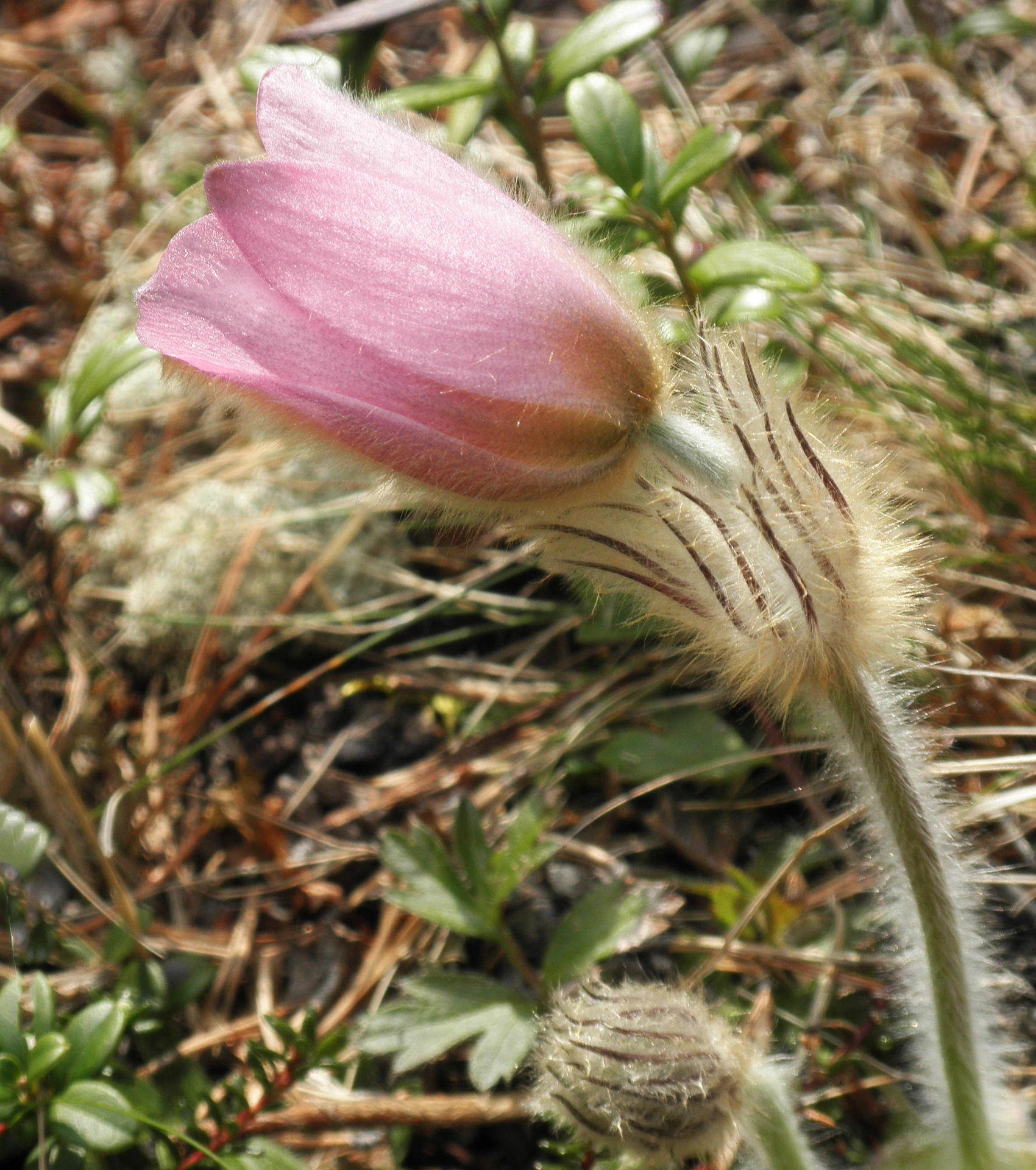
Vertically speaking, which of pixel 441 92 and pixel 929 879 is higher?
pixel 441 92

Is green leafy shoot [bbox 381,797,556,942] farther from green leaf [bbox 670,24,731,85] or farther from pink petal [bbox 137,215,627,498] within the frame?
green leaf [bbox 670,24,731,85]

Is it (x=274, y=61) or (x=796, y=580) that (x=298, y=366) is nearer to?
(x=796, y=580)

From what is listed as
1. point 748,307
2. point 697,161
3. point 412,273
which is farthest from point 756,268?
point 412,273

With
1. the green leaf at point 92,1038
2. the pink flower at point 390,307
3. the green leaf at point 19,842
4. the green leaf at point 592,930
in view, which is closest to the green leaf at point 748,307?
the pink flower at point 390,307

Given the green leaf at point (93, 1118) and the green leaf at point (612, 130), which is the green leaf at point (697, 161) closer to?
the green leaf at point (612, 130)

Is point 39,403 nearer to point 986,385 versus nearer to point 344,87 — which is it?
point 344,87

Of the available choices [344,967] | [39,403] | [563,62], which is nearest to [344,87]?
[563,62]
